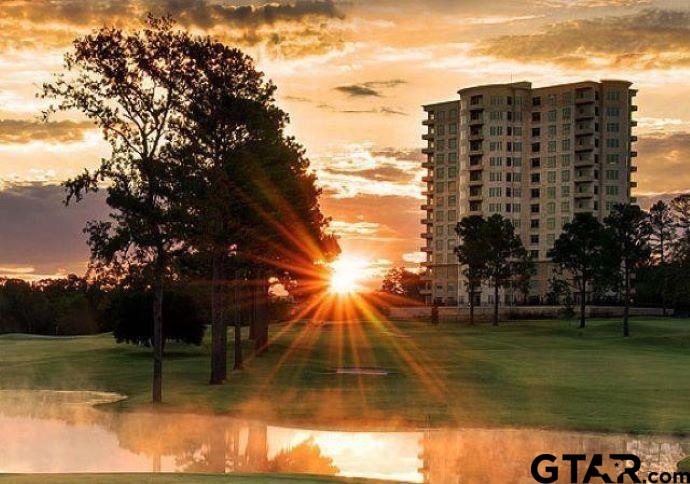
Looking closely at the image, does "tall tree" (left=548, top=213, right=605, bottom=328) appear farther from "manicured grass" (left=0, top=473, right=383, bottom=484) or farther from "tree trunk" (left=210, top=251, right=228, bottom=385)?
"manicured grass" (left=0, top=473, right=383, bottom=484)

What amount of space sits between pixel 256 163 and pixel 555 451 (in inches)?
1099

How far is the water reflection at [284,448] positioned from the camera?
2752 centimetres

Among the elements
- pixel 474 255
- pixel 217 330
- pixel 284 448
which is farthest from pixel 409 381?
pixel 474 255

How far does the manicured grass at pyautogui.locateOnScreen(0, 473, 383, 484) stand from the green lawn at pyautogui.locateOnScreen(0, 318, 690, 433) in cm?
1384

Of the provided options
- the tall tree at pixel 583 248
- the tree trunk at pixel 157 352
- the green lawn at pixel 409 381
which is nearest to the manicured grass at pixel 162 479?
the green lawn at pixel 409 381

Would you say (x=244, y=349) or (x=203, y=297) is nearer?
(x=244, y=349)

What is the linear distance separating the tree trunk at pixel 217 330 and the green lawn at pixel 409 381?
1.08 meters

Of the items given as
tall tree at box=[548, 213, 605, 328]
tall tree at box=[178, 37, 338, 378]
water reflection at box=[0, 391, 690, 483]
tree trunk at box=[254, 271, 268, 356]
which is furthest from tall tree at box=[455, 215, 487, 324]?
water reflection at box=[0, 391, 690, 483]

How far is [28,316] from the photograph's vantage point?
179 m

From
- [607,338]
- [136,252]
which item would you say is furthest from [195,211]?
[607,338]

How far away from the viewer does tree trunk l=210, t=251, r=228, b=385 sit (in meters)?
52.2

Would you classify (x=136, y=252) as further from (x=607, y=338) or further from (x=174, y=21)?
(x=607, y=338)

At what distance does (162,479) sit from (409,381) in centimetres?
3282

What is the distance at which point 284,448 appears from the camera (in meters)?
31.2
